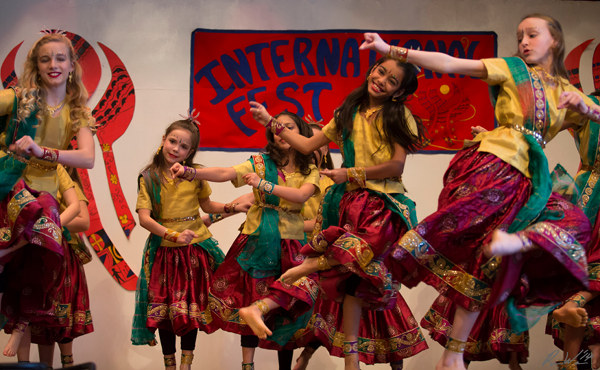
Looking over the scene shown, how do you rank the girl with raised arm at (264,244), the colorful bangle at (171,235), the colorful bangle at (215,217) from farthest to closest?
the colorful bangle at (215,217), the colorful bangle at (171,235), the girl with raised arm at (264,244)

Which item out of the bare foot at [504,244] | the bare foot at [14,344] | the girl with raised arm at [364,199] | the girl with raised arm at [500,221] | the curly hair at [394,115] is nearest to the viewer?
the bare foot at [504,244]

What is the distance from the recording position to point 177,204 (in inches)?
148

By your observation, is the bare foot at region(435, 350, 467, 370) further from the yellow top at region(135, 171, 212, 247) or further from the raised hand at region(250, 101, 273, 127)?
the yellow top at region(135, 171, 212, 247)

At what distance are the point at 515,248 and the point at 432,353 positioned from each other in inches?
102

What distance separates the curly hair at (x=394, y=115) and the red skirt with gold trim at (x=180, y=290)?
1193mm

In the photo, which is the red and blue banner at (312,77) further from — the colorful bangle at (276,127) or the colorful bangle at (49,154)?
the colorful bangle at (49,154)

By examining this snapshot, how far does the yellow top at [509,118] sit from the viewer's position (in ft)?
8.26

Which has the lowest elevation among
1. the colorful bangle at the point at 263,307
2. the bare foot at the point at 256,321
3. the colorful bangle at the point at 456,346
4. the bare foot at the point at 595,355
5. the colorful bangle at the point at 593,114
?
the bare foot at the point at 595,355

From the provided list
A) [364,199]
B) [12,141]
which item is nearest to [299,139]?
[364,199]

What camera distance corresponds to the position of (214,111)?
15.5ft

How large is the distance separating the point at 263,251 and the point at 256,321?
2.36 feet

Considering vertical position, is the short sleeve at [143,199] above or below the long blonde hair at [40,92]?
below

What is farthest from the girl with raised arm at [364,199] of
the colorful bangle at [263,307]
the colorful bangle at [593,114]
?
the colorful bangle at [593,114]

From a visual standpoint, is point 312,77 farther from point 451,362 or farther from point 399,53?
point 451,362
